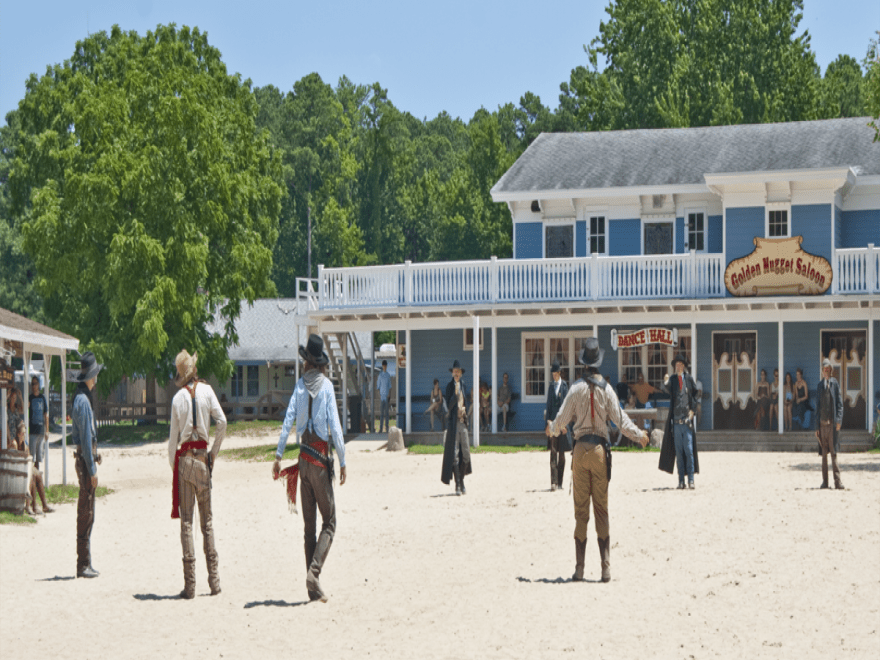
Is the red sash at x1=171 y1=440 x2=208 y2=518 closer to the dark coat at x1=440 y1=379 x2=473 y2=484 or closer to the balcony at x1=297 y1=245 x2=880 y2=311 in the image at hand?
the dark coat at x1=440 y1=379 x2=473 y2=484

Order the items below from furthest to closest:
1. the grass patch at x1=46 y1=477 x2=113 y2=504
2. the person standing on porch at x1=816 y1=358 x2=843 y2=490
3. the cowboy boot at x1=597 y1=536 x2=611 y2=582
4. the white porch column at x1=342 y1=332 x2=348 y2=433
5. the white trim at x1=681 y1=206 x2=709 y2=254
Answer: the white trim at x1=681 y1=206 x2=709 y2=254
the white porch column at x1=342 y1=332 x2=348 y2=433
the grass patch at x1=46 y1=477 x2=113 y2=504
the person standing on porch at x1=816 y1=358 x2=843 y2=490
the cowboy boot at x1=597 y1=536 x2=611 y2=582

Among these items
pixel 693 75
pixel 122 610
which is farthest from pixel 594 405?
pixel 693 75

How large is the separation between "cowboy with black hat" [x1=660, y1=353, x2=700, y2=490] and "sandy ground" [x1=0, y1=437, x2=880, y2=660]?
1.27 feet

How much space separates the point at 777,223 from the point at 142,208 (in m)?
17.6

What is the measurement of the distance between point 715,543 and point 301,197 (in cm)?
5860

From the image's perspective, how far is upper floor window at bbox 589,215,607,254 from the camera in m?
32.4

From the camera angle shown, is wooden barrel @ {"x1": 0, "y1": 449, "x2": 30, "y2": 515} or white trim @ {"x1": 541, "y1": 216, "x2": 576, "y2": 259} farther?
white trim @ {"x1": 541, "y1": 216, "x2": 576, "y2": 259}

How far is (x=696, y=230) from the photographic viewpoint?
31938mm

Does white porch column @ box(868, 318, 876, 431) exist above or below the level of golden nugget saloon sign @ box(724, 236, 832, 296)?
below

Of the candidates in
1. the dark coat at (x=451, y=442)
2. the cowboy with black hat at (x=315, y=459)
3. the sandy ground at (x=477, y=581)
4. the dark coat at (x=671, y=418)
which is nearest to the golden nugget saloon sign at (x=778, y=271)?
the sandy ground at (x=477, y=581)

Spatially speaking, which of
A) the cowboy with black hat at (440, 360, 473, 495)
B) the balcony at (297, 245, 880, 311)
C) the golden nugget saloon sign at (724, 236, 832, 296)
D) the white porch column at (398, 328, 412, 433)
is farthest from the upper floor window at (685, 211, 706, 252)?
the cowboy with black hat at (440, 360, 473, 495)

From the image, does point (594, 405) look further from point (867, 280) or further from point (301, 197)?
point (301, 197)

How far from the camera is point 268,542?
46.5 feet

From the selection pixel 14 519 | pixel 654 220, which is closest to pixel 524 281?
pixel 654 220
